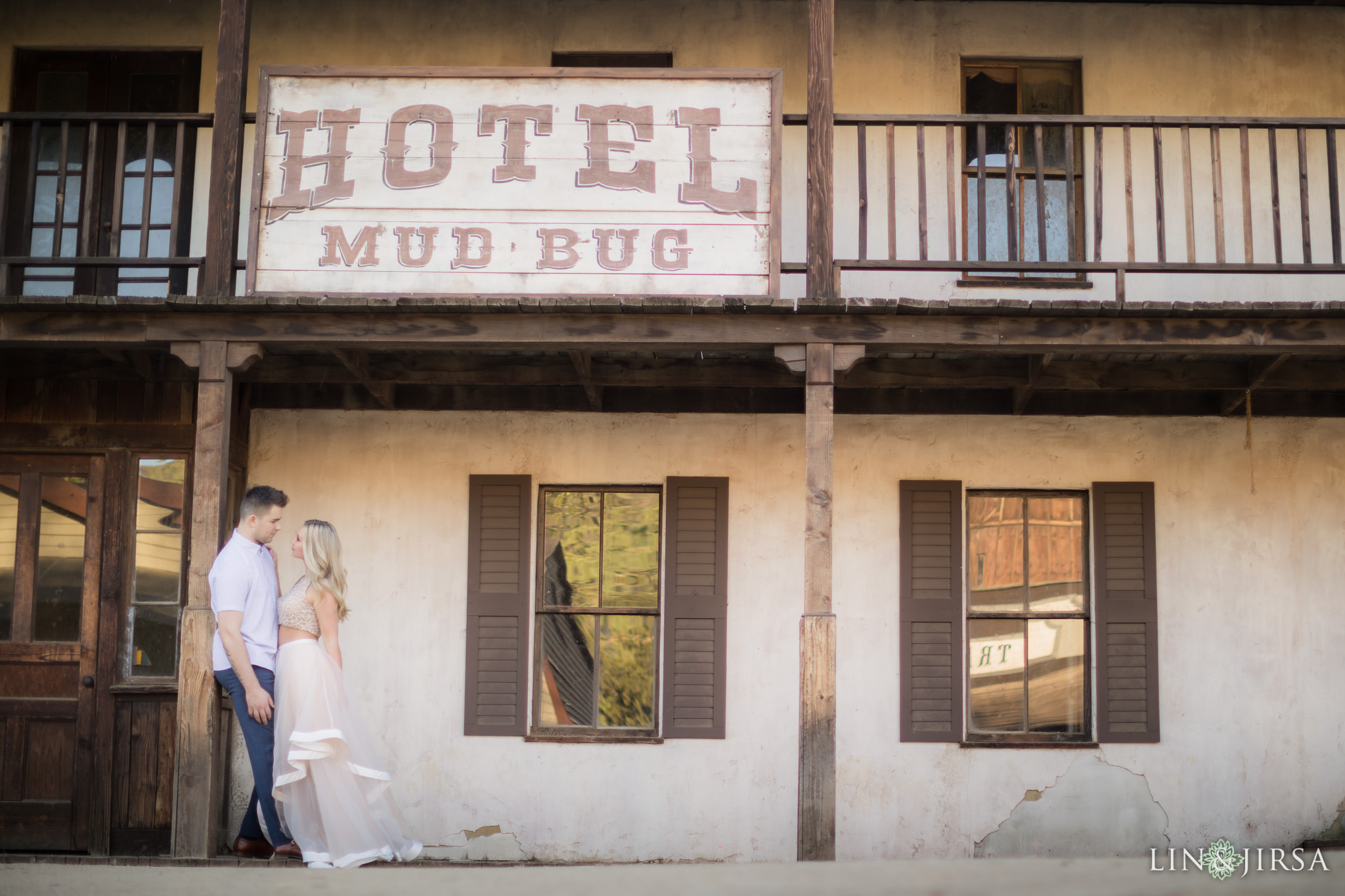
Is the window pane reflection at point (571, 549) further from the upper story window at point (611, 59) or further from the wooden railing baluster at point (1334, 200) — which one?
the wooden railing baluster at point (1334, 200)

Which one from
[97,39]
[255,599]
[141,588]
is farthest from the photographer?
[97,39]

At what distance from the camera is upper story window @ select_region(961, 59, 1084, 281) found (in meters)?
8.70

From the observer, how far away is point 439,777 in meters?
8.24

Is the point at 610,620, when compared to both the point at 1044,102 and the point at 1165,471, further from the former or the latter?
the point at 1044,102

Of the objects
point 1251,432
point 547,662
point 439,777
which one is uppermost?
point 1251,432

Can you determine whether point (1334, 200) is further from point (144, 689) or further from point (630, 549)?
point (144, 689)

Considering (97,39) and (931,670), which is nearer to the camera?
(931,670)

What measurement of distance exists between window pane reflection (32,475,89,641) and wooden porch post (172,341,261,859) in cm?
214

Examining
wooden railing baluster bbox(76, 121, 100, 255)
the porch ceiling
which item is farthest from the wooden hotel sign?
wooden railing baluster bbox(76, 121, 100, 255)

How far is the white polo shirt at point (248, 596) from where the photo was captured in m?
6.29

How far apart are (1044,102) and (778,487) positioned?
11.6ft

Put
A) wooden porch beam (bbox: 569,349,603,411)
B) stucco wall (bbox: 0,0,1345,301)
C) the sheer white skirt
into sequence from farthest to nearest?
stucco wall (bbox: 0,0,1345,301) < wooden porch beam (bbox: 569,349,603,411) < the sheer white skirt

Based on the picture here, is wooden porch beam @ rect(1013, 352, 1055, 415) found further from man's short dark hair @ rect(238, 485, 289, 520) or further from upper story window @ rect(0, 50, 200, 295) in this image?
upper story window @ rect(0, 50, 200, 295)

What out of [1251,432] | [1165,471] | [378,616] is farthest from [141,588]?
[1251,432]
